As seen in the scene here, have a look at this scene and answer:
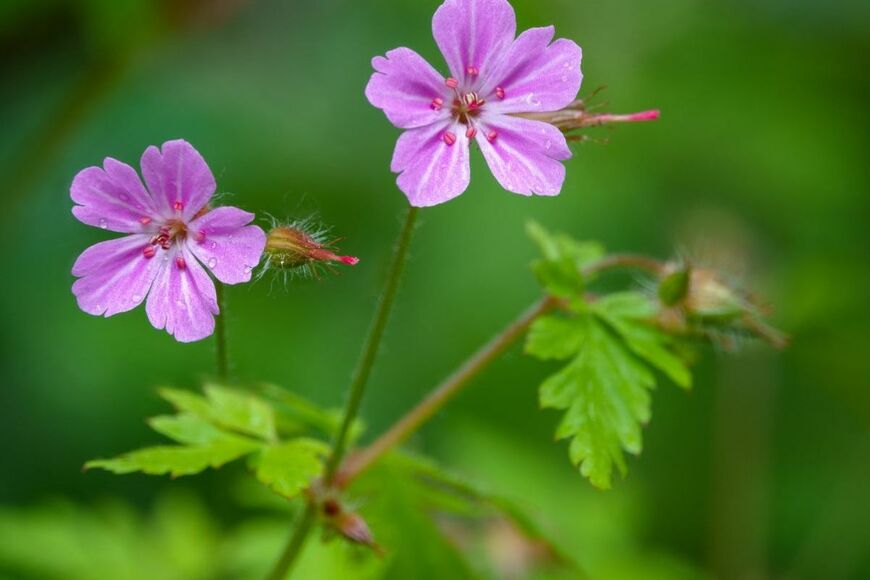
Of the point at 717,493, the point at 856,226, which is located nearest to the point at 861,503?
the point at 717,493

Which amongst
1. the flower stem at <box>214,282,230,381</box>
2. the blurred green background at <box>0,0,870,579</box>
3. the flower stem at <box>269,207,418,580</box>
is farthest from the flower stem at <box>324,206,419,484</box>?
the blurred green background at <box>0,0,870,579</box>

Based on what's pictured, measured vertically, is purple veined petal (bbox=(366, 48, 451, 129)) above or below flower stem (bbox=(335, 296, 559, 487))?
above

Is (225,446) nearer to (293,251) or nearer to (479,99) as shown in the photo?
(293,251)

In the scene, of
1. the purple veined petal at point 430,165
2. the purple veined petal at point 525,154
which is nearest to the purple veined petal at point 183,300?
the purple veined petal at point 430,165

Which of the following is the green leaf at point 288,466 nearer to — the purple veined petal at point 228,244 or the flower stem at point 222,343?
the flower stem at point 222,343

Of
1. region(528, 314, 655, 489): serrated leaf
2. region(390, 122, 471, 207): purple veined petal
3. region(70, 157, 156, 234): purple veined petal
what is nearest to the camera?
region(390, 122, 471, 207): purple veined petal

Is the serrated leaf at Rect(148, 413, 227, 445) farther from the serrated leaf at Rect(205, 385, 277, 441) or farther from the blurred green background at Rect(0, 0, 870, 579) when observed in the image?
the blurred green background at Rect(0, 0, 870, 579)
